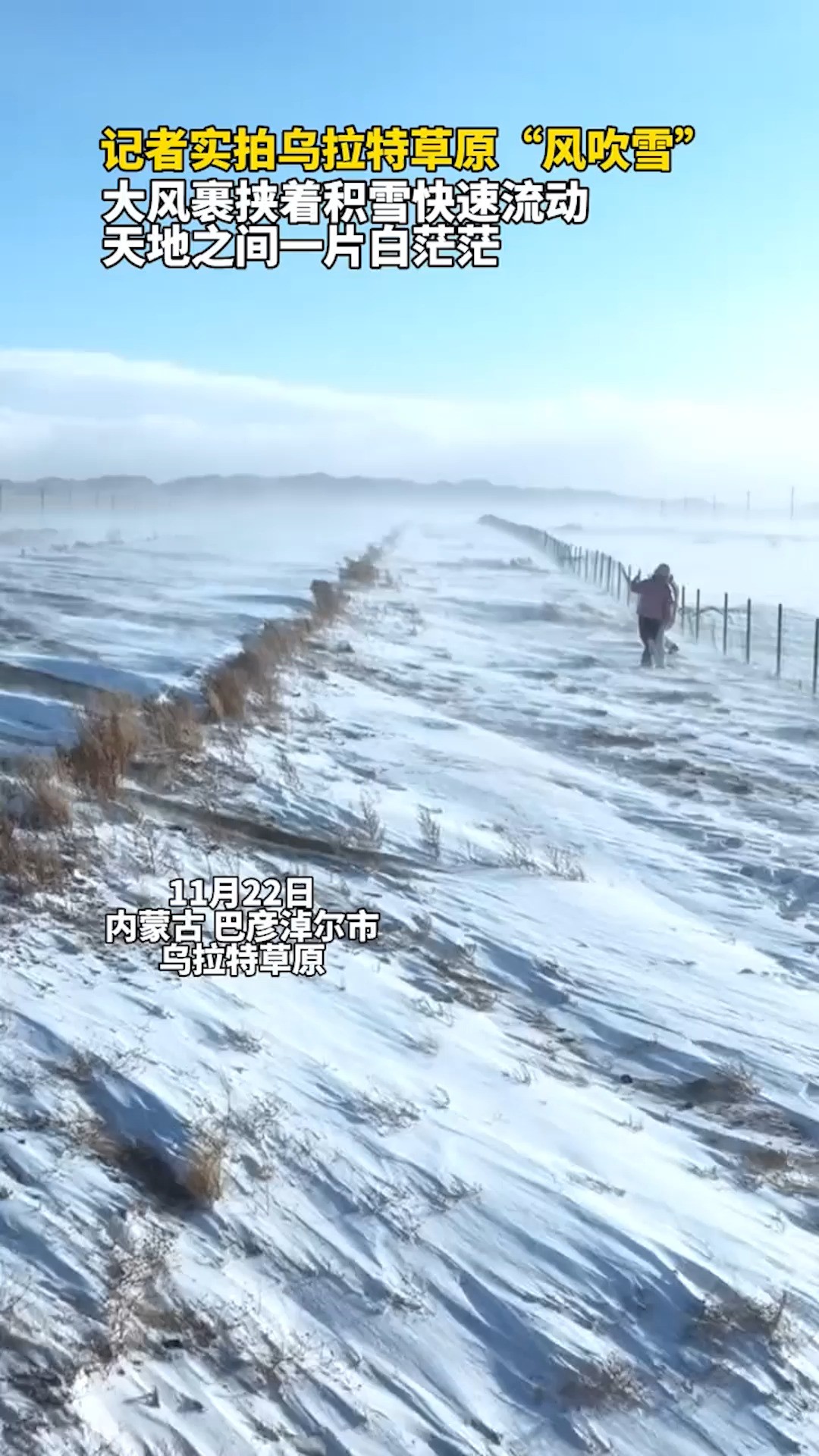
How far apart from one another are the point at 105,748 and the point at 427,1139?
482 centimetres

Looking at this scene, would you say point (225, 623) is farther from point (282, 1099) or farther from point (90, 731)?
point (282, 1099)

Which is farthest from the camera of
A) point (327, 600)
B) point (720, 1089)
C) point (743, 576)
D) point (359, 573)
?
point (743, 576)

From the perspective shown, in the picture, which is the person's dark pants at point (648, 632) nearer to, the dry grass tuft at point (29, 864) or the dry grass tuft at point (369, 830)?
the dry grass tuft at point (369, 830)

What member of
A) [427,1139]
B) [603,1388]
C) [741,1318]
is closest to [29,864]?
[427,1139]

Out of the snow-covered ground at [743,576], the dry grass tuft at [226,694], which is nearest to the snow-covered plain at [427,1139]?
the dry grass tuft at [226,694]

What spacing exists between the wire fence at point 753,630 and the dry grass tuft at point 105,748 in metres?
10.5

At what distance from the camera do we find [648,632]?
21.3m

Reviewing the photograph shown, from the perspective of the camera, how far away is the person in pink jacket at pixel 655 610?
20.5 meters

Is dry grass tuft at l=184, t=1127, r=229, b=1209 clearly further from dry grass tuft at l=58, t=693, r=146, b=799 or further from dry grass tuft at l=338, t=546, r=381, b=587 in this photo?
dry grass tuft at l=338, t=546, r=381, b=587

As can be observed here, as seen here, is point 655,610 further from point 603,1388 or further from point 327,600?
point 603,1388

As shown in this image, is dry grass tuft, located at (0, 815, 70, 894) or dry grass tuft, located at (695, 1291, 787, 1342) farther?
dry grass tuft, located at (0, 815, 70, 894)

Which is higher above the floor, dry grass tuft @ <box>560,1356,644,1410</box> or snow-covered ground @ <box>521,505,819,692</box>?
snow-covered ground @ <box>521,505,819,692</box>

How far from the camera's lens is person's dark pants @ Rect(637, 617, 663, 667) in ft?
69.4

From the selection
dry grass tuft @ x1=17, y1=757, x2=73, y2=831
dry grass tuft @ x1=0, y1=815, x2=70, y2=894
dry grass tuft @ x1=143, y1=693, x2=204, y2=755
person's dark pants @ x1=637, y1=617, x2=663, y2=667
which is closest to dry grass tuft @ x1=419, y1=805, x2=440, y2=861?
dry grass tuft @ x1=143, y1=693, x2=204, y2=755
